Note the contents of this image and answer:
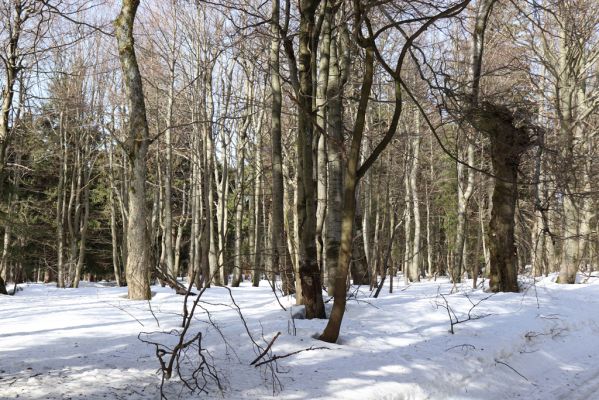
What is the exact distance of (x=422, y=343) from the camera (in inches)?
237

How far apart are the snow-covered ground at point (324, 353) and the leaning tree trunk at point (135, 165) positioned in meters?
0.83

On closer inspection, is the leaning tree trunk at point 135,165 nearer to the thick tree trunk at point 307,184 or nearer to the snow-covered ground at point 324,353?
the snow-covered ground at point 324,353

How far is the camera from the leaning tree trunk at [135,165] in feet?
27.8

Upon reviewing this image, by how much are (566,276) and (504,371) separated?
11925mm

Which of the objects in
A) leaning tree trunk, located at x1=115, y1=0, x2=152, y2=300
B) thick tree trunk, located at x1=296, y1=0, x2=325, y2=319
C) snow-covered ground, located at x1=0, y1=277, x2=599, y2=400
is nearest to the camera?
snow-covered ground, located at x1=0, y1=277, x2=599, y2=400

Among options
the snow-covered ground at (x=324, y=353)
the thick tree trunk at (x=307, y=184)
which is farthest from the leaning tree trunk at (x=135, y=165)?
the thick tree trunk at (x=307, y=184)

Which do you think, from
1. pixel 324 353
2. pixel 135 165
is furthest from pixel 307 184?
pixel 135 165

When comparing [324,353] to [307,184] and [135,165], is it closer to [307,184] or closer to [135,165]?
[307,184]

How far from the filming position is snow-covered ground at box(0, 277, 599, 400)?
404cm

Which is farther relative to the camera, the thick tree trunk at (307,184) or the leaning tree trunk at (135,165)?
the leaning tree trunk at (135,165)

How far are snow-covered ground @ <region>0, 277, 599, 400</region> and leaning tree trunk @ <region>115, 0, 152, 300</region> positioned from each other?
83 centimetres

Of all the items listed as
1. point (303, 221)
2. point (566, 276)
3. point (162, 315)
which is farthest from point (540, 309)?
point (566, 276)

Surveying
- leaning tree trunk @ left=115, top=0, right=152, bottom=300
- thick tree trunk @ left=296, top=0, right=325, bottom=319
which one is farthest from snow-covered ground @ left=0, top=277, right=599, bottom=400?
leaning tree trunk @ left=115, top=0, right=152, bottom=300

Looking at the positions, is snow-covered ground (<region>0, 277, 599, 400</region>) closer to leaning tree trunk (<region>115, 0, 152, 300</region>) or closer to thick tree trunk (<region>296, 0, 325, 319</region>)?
thick tree trunk (<region>296, 0, 325, 319</region>)
